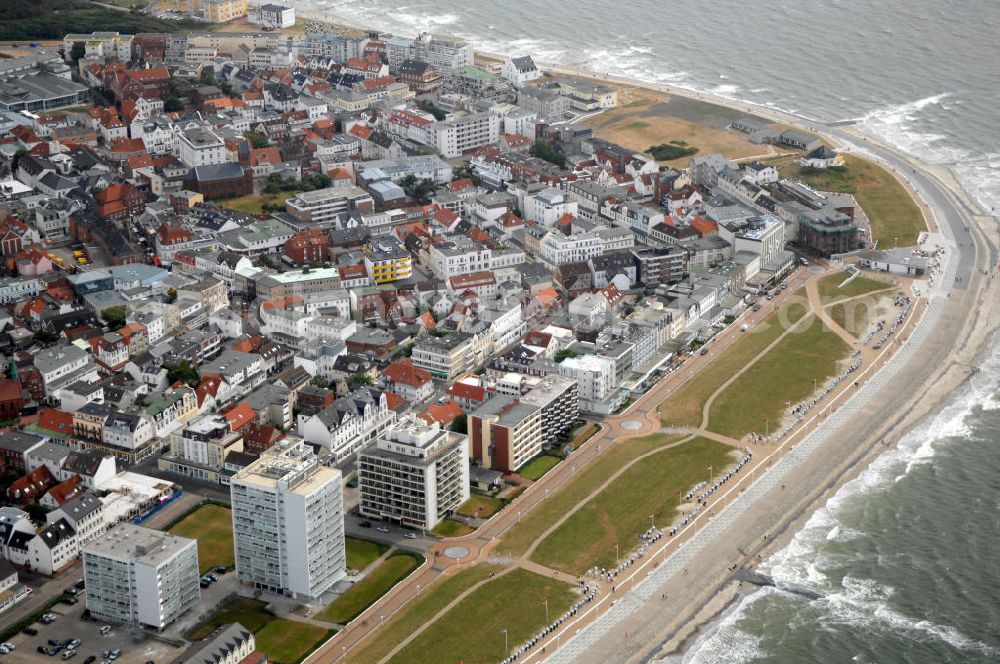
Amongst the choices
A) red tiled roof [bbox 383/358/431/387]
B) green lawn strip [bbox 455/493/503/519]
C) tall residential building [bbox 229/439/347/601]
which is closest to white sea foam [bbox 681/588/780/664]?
green lawn strip [bbox 455/493/503/519]

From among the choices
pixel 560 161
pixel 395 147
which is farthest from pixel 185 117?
pixel 560 161

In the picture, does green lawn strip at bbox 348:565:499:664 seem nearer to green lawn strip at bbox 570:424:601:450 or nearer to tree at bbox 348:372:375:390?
green lawn strip at bbox 570:424:601:450

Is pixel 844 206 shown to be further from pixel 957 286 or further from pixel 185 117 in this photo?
pixel 185 117

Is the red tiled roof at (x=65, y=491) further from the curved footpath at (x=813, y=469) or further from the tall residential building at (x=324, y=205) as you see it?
the tall residential building at (x=324, y=205)

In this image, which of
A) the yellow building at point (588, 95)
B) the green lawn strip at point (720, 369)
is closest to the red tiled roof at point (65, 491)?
the green lawn strip at point (720, 369)

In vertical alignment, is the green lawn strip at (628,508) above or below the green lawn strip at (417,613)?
above

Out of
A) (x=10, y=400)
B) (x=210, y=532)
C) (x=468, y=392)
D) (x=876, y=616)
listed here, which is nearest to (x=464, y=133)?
(x=468, y=392)
